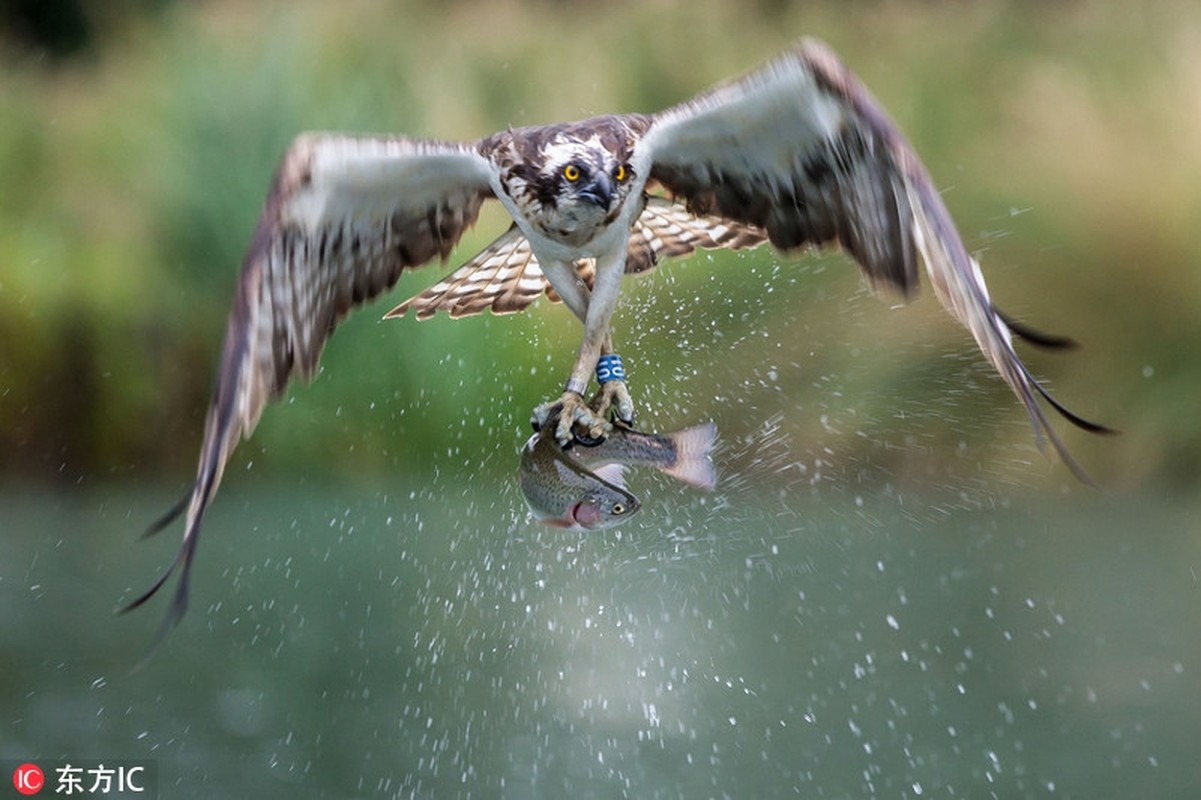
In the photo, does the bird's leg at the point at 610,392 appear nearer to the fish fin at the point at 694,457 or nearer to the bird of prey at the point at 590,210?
the bird of prey at the point at 590,210

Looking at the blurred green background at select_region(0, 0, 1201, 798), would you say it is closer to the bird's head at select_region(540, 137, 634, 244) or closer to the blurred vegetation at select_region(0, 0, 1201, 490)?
the blurred vegetation at select_region(0, 0, 1201, 490)

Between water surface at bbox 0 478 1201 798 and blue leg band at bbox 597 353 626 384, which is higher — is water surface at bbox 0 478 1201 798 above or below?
below

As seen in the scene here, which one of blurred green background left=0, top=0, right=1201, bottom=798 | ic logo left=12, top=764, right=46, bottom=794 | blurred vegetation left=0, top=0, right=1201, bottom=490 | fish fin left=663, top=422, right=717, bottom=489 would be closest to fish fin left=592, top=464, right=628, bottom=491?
fish fin left=663, top=422, right=717, bottom=489

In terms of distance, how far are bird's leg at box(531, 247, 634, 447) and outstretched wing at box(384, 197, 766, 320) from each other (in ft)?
0.81

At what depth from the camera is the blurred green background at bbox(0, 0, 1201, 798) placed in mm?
8062

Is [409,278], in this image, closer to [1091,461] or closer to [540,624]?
[540,624]

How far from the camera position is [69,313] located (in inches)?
402

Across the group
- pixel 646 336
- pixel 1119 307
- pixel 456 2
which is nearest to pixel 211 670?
pixel 646 336

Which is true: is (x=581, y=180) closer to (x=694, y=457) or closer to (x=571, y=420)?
(x=571, y=420)

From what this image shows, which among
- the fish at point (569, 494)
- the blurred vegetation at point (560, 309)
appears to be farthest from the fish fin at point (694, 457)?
the blurred vegetation at point (560, 309)

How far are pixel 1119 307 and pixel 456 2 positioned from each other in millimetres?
5277

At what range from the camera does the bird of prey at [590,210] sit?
351 cm

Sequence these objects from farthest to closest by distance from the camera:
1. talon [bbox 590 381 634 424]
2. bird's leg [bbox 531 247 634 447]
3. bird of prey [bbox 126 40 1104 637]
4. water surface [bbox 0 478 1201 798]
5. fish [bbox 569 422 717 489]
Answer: water surface [bbox 0 478 1201 798] → talon [bbox 590 381 634 424] → bird's leg [bbox 531 247 634 447] → fish [bbox 569 422 717 489] → bird of prey [bbox 126 40 1104 637]

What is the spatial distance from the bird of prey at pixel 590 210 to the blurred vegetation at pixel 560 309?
15.9ft
